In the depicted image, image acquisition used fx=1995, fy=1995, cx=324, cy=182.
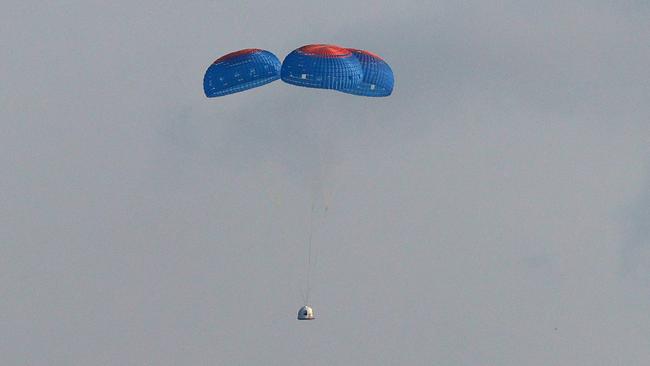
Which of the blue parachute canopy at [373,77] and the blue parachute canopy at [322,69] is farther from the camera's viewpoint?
the blue parachute canopy at [373,77]

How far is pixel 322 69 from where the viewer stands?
129 meters

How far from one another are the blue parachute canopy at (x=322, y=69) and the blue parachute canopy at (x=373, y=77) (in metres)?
1.21

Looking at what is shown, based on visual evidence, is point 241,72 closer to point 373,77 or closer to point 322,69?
point 322,69

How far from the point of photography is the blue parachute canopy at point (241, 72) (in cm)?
13162

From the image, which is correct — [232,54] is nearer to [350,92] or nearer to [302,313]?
[350,92]

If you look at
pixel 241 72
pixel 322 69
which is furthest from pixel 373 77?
pixel 241 72

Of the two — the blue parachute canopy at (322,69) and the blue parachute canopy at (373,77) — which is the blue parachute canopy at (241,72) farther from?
the blue parachute canopy at (373,77)

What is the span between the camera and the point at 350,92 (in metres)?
132

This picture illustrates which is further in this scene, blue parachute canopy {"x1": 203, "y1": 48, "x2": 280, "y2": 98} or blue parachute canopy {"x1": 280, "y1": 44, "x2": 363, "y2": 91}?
blue parachute canopy {"x1": 203, "y1": 48, "x2": 280, "y2": 98}

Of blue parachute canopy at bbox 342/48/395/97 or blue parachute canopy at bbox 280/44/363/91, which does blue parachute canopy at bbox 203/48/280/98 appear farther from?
blue parachute canopy at bbox 342/48/395/97

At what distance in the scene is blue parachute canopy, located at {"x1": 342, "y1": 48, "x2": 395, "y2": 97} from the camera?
132 m

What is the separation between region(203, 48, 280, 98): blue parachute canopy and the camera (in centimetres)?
13162

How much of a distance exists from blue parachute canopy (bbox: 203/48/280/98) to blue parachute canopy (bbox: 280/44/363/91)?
4.66 feet

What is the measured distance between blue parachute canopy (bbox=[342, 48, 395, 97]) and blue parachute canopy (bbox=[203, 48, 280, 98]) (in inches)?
217
